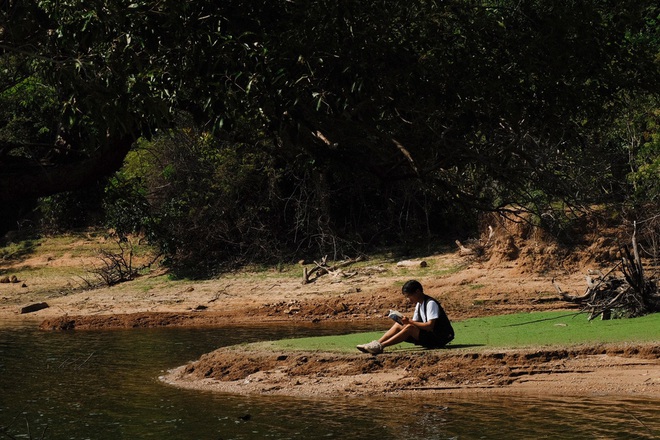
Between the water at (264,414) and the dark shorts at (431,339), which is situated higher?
the dark shorts at (431,339)

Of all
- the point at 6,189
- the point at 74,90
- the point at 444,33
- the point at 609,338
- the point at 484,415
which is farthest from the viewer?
the point at 609,338

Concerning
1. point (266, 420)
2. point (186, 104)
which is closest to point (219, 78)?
point (186, 104)

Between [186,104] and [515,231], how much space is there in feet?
49.1

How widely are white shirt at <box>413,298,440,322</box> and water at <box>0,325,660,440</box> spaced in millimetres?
1160

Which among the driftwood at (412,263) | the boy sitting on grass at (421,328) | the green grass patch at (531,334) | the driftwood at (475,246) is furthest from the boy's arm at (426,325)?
the driftwood at (412,263)

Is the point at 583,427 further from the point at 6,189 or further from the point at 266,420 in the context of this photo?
the point at 6,189

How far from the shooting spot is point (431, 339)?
13.1 meters

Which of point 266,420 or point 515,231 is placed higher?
point 515,231

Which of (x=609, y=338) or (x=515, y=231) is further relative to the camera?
(x=515, y=231)

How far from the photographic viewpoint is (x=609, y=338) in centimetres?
1292

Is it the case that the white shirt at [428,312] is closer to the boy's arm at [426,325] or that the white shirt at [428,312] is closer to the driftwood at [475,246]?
the boy's arm at [426,325]

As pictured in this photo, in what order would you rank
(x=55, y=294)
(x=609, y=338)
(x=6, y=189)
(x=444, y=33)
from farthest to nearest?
(x=55, y=294) → (x=609, y=338) → (x=444, y=33) → (x=6, y=189)

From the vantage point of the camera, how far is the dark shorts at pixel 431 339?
513 inches

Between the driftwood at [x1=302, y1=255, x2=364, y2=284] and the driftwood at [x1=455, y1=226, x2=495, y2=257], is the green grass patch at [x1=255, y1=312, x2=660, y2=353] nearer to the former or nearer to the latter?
the driftwood at [x1=455, y1=226, x2=495, y2=257]
